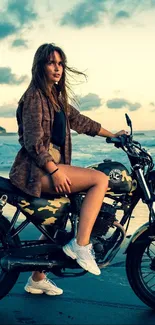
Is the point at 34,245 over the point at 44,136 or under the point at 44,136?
under

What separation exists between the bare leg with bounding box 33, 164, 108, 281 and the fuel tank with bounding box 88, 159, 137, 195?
71 millimetres

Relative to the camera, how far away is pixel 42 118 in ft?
13.9

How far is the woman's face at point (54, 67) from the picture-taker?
4348 mm

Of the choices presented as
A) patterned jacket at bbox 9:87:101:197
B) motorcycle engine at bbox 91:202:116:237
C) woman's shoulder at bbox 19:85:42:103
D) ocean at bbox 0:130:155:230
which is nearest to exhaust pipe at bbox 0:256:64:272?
motorcycle engine at bbox 91:202:116:237

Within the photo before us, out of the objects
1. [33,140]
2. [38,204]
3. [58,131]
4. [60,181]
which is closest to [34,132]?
[33,140]

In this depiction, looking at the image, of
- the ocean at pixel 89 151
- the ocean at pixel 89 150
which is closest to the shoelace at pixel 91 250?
the ocean at pixel 89 151

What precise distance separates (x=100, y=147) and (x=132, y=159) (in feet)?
70.0

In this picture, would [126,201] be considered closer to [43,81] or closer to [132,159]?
[132,159]

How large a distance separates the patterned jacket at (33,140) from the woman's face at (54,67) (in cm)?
18

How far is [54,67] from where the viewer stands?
4.36 metres

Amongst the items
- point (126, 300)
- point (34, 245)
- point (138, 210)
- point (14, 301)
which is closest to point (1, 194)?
point (34, 245)

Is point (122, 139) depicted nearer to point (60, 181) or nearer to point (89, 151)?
point (60, 181)

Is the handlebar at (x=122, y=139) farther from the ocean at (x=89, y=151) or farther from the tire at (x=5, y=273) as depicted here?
the ocean at (x=89, y=151)

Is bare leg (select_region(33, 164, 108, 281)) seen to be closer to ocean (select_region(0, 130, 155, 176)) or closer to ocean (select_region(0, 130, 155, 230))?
ocean (select_region(0, 130, 155, 230))
